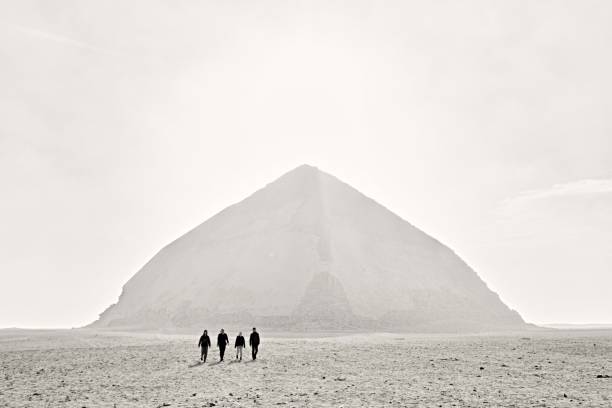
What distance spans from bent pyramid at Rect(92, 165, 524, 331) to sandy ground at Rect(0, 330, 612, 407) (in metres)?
37.0

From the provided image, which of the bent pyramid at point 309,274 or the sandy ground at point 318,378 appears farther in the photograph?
the bent pyramid at point 309,274

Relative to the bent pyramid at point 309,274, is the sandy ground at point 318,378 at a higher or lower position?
lower

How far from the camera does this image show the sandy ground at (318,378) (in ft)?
47.8

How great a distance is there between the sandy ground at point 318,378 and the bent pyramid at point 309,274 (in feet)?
122

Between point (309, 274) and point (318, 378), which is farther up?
point (309, 274)

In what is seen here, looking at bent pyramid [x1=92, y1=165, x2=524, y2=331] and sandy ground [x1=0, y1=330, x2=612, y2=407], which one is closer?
sandy ground [x1=0, y1=330, x2=612, y2=407]

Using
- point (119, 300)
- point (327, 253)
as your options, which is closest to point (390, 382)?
point (327, 253)

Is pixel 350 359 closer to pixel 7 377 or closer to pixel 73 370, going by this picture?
pixel 73 370

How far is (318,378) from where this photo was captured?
18.9m

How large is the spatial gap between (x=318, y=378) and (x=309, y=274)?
54.1 meters

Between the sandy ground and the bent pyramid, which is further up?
the bent pyramid

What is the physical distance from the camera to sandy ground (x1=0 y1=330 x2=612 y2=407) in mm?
14570

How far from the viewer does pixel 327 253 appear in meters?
78.1

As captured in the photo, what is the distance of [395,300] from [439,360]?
158 feet
